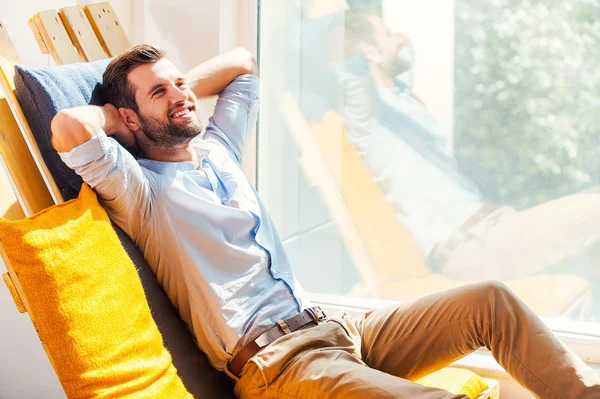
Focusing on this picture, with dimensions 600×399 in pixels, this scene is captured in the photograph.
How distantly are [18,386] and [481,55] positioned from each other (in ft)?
6.57

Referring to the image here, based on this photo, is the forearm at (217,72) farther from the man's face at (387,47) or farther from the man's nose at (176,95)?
the man's face at (387,47)

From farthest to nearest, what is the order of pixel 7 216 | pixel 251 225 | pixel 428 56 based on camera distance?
1. pixel 428 56
2. pixel 251 225
3. pixel 7 216

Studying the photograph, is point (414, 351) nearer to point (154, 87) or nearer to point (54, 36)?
point (154, 87)

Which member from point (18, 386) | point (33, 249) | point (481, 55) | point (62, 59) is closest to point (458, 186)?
point (481, 55)

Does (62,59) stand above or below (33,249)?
above

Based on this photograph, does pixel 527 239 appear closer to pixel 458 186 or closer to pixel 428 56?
pixel 458 186

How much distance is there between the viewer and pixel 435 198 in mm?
2578

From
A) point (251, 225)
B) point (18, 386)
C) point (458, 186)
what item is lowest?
point (18, 386)

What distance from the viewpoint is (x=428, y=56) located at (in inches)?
100.0

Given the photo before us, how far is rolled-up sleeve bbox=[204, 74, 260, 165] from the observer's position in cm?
215

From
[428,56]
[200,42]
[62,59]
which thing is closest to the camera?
[62,59]

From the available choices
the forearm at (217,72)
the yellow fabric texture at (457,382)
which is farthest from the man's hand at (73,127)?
the yellow fabric texture at (457,382)

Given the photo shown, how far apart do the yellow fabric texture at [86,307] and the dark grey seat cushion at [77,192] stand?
0.13m

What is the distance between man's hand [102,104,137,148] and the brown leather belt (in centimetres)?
62
